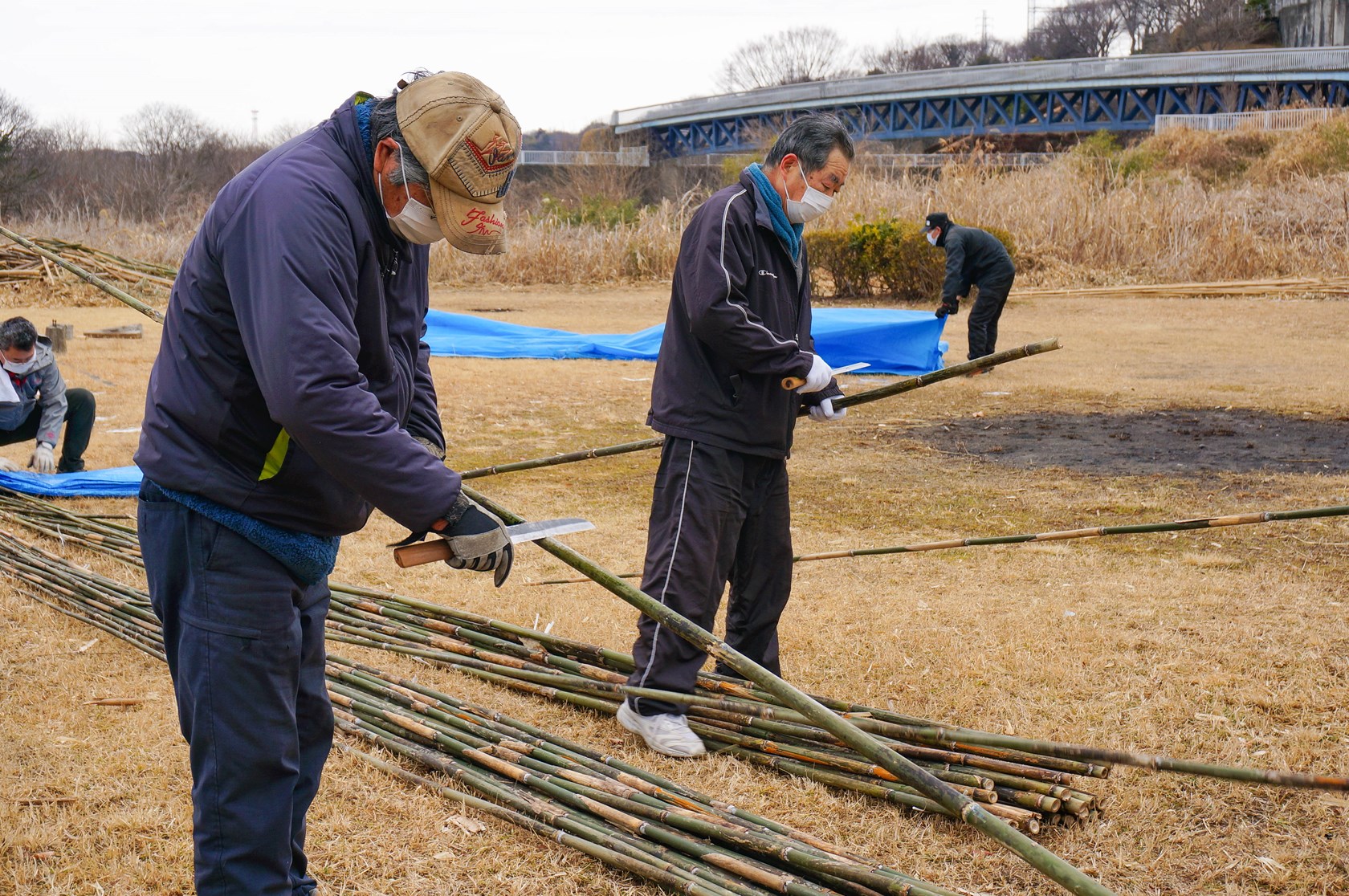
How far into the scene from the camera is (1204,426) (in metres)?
7.77

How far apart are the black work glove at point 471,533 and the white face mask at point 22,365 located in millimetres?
4980

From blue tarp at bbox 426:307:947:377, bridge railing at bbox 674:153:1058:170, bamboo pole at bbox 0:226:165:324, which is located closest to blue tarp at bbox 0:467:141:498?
bamboo pole at bbox 0:226:165:324

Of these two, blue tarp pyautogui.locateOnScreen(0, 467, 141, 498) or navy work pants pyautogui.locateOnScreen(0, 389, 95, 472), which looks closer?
blue tarp pyautogui.locateOnScreen(0, 467, 141, 498)

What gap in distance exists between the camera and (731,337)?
9.73ft

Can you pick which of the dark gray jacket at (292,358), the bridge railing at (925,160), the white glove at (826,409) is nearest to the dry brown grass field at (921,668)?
the white glove at (826,409)

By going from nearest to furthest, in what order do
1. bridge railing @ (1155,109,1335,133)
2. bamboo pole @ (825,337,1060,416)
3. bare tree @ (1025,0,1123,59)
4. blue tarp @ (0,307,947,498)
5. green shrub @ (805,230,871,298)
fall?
bamboo pole @ (825,337,1060,416), blue tarp @ (0,307,947,498), green shrub @ (805,230,871,298), bridge railing @ (1155,109,1335,133), bare tree @ (1025,0,1123,59)

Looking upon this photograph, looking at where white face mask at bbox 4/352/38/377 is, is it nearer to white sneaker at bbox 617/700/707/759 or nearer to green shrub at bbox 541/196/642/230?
white sneaker at bbox 617/700/707/759

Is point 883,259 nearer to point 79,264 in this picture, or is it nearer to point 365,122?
point 79,264

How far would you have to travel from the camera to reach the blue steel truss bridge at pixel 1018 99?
42.1m

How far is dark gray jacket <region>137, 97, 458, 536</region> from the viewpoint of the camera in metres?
1.60

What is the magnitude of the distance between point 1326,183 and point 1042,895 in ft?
64.9

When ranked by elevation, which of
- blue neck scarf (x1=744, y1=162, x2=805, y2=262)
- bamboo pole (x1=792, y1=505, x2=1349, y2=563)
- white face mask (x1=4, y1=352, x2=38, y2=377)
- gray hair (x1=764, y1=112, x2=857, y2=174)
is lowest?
bamboo pole (x1=792, y1=505, x2=1349, y2=563)

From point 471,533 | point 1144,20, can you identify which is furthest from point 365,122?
point 1144,20

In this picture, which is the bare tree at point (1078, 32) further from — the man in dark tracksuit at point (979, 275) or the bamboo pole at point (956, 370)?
the bamboo pole at point (956, 370)
